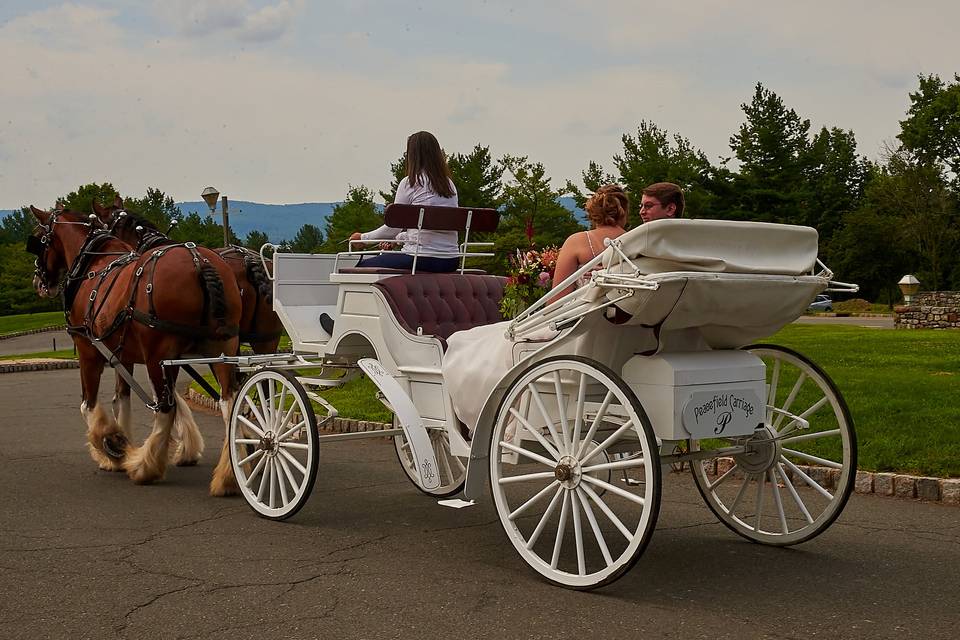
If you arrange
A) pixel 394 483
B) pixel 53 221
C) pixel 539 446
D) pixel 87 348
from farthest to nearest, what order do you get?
pixel 53 221
pixel 87 348
pixel 394 483
pixel 539 446

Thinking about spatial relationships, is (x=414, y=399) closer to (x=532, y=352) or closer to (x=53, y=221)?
(x=532, y=352)

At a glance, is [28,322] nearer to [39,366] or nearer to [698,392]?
[39,366]

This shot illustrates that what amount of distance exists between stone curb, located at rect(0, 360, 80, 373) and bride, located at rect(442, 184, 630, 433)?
68.2 ft

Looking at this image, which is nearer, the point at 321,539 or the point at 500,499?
the point at 500,499

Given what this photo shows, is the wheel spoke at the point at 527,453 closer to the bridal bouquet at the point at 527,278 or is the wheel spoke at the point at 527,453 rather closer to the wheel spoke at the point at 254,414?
the bridal bouquet at the point at 527,278

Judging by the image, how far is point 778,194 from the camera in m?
58.8

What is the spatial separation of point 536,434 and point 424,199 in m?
2.56

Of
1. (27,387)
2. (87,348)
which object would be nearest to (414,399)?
(87,348)

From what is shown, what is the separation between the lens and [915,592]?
213 inches

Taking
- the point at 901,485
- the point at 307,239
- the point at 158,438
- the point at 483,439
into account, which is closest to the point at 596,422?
the point at 483,439

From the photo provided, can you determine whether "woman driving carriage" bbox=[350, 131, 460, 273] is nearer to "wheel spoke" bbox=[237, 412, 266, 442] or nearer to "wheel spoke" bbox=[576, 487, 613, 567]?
"wheel spoke" bbox=[237, 412, 266, 442]

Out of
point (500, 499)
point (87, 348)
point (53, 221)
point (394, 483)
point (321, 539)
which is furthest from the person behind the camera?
point (53, 221)

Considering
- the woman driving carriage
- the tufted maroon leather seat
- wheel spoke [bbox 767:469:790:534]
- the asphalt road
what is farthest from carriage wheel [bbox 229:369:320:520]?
wheel spoke [bbox 767:469:790:534]

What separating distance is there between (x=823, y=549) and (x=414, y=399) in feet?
8.83
